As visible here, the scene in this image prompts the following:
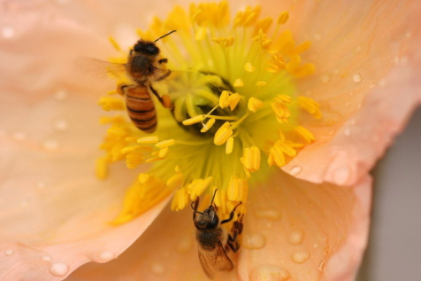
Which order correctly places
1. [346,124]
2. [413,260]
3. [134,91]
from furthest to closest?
[413,260] < [134,91] < [346,124]

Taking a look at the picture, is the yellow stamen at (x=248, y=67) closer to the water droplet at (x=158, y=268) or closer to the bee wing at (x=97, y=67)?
the bee wing at (x=97, y=67)

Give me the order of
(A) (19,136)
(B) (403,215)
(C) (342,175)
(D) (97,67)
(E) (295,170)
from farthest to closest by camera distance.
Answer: (B) (403,215), (A) (19,136), (D) (97,67), (E) (295,170), (C) (342,175)

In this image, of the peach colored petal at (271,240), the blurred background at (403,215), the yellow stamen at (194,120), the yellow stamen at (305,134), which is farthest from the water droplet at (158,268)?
the blurred background at (403,215)

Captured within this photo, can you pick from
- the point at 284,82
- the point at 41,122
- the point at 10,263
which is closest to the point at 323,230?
the point at 284,82

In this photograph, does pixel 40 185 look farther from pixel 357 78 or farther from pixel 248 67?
pixel 357 78

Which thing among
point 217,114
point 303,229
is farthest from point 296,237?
point 217,114

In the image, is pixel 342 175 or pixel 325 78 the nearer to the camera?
pixel 342 175

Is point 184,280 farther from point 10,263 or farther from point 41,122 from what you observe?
point 41,122

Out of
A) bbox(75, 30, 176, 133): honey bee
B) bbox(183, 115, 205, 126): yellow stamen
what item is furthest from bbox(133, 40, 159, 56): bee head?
bbox(183, 115, 205, 126): yellow stamen
